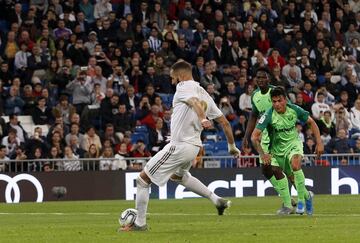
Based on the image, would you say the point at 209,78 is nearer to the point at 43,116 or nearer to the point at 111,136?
the point at 111,136

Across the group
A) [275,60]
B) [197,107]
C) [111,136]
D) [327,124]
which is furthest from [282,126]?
[275,60]

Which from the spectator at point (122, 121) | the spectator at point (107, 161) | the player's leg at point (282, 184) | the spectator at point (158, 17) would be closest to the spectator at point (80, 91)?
the spectator at point (122, 121)

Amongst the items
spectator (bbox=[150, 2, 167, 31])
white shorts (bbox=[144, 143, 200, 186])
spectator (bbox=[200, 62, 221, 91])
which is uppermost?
spectator (bbox=[150, 2, 167, 31])

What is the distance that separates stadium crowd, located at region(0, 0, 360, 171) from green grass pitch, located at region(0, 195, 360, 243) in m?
5.60

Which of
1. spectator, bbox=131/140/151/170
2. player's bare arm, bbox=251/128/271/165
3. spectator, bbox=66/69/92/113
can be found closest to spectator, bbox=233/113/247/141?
spectator, bbox=131/140/151/170

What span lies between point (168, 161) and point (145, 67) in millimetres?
17811

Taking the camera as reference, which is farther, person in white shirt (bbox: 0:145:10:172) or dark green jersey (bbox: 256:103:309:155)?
person in white shirt (bbox: 0:145:10:172)

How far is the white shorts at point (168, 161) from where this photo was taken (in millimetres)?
15539

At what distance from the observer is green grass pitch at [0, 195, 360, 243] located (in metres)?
14.1

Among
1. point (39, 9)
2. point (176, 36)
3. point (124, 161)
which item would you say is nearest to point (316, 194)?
point (124, 161)

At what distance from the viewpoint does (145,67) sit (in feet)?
109

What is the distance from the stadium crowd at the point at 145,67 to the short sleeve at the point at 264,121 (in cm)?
1021

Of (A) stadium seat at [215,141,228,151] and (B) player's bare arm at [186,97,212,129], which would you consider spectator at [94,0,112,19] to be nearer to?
(A) stadium seat at [215,141,228,151]

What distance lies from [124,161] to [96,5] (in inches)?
291
